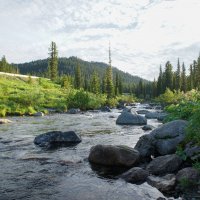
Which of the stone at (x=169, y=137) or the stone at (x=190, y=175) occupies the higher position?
the stone at (x=169, y=137)

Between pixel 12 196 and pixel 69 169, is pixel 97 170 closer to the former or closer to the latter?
pixel 69 169

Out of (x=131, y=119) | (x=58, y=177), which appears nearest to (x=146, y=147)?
(x=58, y=177)

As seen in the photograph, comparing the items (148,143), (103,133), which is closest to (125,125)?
(103,133)

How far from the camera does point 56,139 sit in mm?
17672

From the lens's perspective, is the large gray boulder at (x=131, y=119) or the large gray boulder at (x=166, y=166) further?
the large gray boulder at (x=131, y=119)

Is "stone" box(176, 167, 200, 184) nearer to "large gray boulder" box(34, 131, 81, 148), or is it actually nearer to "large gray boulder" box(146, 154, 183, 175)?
"large gray boulder" box(146, 154, 183, 175)

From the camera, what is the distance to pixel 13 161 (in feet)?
44.2

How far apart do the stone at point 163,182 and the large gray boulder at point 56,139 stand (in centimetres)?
760

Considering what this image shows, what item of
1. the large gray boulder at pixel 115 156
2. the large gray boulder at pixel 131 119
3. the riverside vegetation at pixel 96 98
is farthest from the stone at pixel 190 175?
the large gray boulder at pixel 131 119

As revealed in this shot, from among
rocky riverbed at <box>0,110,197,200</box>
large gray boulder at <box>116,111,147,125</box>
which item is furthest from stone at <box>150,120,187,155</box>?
large gray boulder at <box>116,111,147,125</box>

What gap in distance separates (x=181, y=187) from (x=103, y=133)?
12380 mm

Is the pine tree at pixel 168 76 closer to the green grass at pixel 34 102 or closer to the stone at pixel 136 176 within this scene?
the green grass at pixel 34 102

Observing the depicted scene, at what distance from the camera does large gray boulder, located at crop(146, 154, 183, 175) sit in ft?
38.0

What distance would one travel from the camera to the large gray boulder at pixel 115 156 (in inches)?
502
